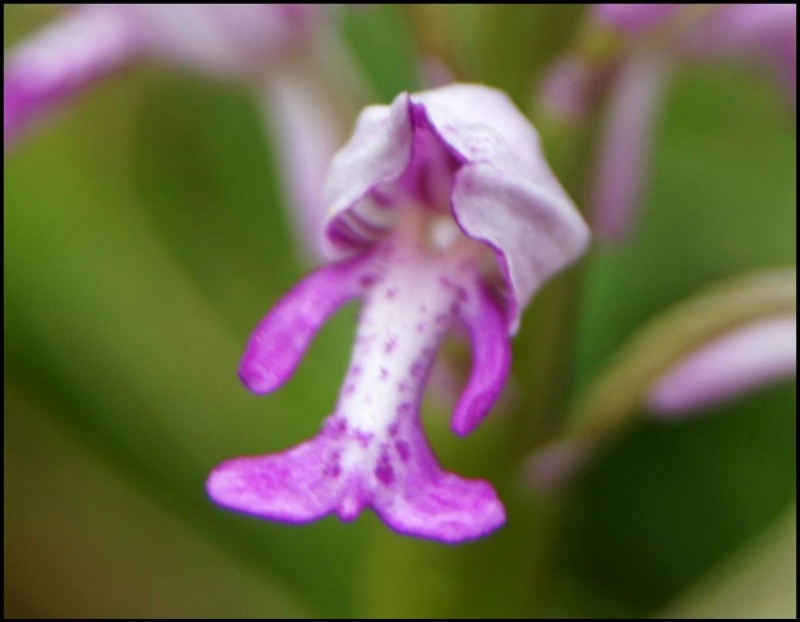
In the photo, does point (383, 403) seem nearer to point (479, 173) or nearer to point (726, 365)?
point (479, 173)

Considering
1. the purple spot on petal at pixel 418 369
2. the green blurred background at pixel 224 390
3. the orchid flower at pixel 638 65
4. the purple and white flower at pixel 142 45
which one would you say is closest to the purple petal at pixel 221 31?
the purple and white flower at pixel 142 45

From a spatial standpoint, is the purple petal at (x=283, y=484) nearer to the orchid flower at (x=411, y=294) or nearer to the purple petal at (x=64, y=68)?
the orchid flower at (x=411, y=294)

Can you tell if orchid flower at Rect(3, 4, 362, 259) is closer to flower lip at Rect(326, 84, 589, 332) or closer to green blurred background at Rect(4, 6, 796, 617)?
flower lip at Rect(326, 84, 589, 332)

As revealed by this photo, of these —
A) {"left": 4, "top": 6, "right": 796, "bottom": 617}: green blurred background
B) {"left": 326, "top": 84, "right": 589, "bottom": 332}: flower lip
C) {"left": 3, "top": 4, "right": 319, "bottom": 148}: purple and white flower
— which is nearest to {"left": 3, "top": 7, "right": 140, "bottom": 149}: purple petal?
{"left": 3, "top": 4, "right": 319, "bottom": 148}: purple and white flower

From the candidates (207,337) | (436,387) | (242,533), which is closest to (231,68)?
(436,387)

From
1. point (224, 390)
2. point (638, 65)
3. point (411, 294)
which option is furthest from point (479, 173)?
point (224, 390)

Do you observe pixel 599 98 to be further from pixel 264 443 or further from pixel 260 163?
pixel 260 163
